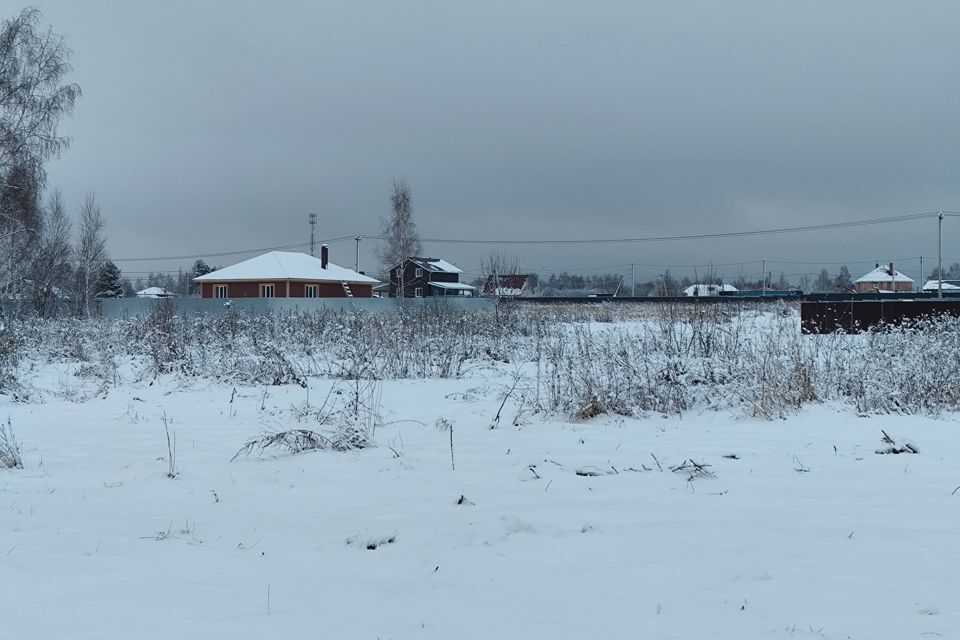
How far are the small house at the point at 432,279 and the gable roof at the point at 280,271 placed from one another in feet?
34.6

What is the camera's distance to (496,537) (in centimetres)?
376

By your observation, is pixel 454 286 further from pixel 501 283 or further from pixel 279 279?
pixel 501 283

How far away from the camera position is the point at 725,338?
10.2 meters

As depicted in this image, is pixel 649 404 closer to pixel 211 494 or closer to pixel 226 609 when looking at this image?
pixel 211 494

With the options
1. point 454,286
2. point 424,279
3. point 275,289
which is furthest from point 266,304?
point 454,286

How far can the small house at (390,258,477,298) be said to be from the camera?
57.5 metres

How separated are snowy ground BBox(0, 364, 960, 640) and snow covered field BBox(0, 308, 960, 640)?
0.6 inches

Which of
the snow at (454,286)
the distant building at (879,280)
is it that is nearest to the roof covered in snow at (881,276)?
the distant building at (879,280)

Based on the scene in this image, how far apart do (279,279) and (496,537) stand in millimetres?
40454

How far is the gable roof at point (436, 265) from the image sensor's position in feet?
196

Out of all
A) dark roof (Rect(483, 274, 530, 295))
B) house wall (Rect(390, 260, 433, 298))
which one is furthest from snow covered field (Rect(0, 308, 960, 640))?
house wall (Rect(390, 260, 433, 298))

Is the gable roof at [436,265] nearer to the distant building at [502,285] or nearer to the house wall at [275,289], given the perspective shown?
the house wall at [275,289]

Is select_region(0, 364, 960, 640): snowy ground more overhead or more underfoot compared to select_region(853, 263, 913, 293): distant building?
more underfoot

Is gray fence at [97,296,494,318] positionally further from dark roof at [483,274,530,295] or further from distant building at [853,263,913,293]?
distant building at [853,263,913,293]
